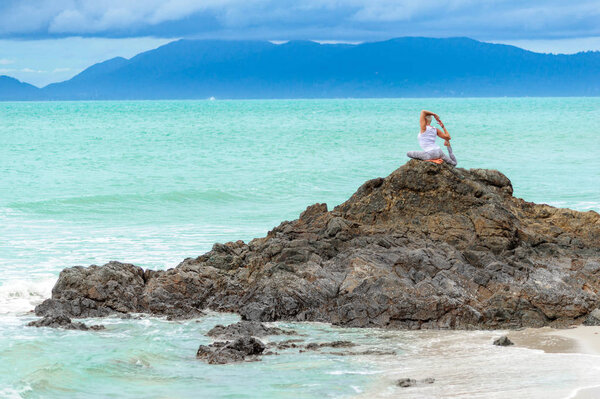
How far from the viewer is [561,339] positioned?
31.4 ft

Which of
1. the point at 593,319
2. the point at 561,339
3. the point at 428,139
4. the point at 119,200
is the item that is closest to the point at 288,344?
the point at 561,339

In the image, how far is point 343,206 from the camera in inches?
490

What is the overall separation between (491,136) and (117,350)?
147 ft

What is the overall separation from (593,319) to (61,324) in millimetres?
6060

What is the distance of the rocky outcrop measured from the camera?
10.3 m

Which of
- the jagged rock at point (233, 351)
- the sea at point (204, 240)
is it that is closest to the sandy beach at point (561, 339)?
the sea at point (204, 240)

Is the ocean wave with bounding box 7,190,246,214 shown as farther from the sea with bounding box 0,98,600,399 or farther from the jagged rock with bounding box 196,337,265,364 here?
the jagged rock with bounding box 196,337,265,364

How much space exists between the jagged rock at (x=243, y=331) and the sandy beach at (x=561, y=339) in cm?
251

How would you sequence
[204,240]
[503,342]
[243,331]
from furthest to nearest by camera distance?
1. [204,240]
2. [243,331]
3. [503,342]

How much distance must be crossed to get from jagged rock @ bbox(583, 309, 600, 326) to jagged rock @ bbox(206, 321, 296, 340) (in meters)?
3.29

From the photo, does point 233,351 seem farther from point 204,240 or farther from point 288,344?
point 204,240

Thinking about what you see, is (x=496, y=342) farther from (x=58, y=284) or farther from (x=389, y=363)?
(x=58, y=284)

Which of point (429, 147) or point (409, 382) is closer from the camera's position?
point (409, 382)

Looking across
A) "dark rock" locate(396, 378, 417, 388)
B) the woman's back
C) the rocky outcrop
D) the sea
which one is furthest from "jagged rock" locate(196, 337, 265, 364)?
the woman's back
